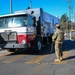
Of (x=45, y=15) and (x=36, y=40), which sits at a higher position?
(x=45, y=15)

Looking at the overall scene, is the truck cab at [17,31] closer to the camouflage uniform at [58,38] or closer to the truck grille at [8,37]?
the truck grille at [8,37]

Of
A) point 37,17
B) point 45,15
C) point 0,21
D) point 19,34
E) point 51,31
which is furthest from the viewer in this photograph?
point 51,31

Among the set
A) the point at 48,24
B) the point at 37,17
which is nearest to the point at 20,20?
the point at 37,17

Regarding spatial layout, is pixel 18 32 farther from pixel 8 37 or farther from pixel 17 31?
pixel 8 37

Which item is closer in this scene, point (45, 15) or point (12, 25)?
point (12, 25)

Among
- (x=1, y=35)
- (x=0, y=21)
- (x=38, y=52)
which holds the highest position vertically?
(x=0, y=21)

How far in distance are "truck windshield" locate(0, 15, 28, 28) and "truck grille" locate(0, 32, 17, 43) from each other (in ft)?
1.94

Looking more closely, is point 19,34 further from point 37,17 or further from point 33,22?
point 37,17

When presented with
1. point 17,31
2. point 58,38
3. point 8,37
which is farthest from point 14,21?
point 58,38

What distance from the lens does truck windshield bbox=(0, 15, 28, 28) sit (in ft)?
44.1

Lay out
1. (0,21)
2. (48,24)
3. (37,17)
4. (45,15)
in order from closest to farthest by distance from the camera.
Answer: (0,21), (37,17), (45,15), (48,24)

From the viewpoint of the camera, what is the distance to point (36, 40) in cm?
1455

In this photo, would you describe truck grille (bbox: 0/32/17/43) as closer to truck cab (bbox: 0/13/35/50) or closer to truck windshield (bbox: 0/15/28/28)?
truck cab (bbox: 0/13/35/50)

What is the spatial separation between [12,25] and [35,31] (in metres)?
1.87
